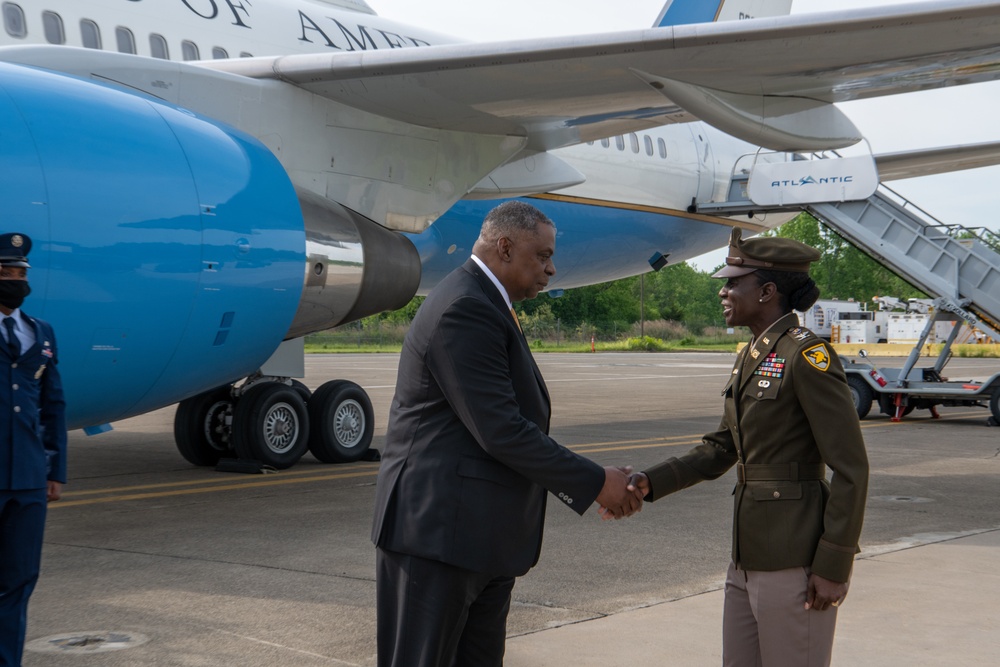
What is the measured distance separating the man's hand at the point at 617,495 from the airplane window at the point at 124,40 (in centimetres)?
729

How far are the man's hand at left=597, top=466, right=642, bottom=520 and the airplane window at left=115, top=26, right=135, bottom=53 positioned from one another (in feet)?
23.9

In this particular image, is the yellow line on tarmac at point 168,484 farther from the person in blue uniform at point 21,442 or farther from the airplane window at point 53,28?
the person in blue uniform at point 21,442

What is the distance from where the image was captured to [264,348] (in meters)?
8.13

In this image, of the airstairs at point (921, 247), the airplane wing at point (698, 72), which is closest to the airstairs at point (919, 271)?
the airstairs at point (921, 247)

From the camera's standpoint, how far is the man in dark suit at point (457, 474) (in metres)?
3.05

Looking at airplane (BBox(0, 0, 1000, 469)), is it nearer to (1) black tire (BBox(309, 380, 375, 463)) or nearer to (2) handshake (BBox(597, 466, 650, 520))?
(1) black tire (BBox(309, 380, 375, 463))

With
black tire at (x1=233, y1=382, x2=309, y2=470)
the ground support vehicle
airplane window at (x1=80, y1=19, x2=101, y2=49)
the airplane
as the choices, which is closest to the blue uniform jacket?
the airplane

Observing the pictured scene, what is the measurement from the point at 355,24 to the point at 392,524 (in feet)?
29.5

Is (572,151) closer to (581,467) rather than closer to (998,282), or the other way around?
(998,282)

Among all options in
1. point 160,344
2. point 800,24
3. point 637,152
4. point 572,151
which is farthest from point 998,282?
point 160,344

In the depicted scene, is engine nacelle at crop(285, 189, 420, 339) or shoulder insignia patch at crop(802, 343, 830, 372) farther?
engine nacelle at crop(285, 189, 420, 339)

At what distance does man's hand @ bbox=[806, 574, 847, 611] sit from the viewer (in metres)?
2.97

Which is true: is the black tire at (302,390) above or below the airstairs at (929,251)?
below

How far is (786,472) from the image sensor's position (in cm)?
312
